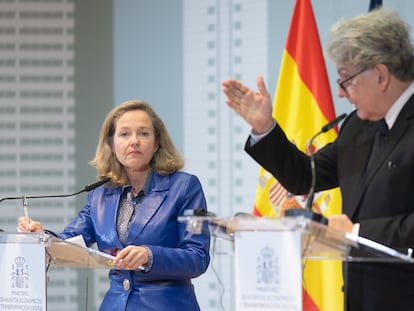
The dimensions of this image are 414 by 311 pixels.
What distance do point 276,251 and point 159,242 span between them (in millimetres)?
1115

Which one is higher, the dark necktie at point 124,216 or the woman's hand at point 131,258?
the dark necktie at point 124,216

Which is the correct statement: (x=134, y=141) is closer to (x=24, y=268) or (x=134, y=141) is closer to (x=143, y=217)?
(x=143, y=217)

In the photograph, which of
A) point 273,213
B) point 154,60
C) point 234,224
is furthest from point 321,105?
point 234,224

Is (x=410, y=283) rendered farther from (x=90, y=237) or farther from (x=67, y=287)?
(x=67, y=287)

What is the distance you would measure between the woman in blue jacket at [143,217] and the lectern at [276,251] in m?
0.78

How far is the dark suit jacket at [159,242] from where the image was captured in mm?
2982

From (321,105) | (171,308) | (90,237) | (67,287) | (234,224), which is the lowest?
(67,287)

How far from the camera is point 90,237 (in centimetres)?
325

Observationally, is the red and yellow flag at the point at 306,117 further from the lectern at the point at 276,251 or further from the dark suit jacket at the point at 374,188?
the lectern at the point at 276,251

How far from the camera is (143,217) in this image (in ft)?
10.2

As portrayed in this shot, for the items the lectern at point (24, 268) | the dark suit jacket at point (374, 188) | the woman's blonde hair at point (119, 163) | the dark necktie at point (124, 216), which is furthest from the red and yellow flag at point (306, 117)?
the lectern at point (24, 268)

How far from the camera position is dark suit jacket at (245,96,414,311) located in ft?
7.58

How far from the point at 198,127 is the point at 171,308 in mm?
1906

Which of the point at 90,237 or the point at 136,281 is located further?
the point at 90,237
